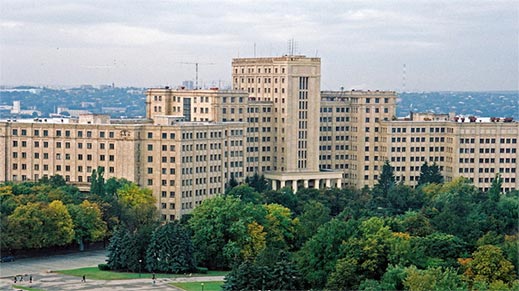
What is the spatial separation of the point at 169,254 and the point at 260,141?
53.6 meters

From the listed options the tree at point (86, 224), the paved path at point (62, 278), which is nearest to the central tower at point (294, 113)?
the tree at point (86, 224)

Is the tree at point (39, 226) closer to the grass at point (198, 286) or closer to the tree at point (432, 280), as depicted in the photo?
the grass at point (198, 286)

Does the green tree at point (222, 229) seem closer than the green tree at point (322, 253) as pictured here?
No

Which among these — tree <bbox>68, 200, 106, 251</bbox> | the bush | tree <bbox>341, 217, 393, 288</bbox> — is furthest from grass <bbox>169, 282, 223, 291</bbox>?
tree <bbox>68, 200, 106, 251</bbox>

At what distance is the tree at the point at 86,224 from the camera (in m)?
120

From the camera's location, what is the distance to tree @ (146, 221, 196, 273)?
360 feet

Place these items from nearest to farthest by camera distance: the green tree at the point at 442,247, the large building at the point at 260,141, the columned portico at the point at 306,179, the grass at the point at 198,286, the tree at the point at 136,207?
the grass at the point at 198,286
the green tree at the point at 442,247
the tree at the point at 136,207
the large building at the point at 260,141
the columned portico at the point at 306,179

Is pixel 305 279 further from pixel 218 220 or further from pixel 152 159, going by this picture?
pixel 152 159

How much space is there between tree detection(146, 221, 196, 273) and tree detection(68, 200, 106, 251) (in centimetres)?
1123

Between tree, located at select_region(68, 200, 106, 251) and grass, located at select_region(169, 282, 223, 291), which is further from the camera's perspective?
tree, located at select_region(68, 200, 106, 251)

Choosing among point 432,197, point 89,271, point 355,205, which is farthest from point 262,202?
point 89,271

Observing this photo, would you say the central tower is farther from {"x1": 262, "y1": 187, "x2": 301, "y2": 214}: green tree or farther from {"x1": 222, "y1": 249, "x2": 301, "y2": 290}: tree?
{"x1": 222, "y1": 249, "x2": 301, "y2": 290}: tree

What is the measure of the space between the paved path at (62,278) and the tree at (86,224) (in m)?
2.76

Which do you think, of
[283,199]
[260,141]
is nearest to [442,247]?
[283,199]
